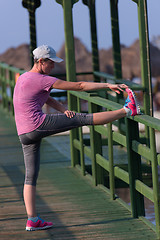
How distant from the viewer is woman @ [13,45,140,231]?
5500 mm

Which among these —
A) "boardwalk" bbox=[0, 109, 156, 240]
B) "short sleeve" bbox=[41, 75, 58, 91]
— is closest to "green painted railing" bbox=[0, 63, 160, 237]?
"boardwalk" bbox=[0, 109, 156, 240]

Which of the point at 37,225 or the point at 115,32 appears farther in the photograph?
the point at 115,32

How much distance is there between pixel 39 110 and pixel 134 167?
48.5 inches

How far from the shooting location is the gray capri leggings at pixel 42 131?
5641 millimetres

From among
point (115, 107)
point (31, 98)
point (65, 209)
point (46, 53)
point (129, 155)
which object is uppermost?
point (46, 53)

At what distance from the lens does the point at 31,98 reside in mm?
5562

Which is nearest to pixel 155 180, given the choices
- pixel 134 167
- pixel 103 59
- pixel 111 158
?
pixel 134 167

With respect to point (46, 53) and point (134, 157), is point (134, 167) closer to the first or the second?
point (134, 157)

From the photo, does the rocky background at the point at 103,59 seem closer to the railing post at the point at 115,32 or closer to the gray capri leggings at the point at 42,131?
the railing post at the point at 115,32

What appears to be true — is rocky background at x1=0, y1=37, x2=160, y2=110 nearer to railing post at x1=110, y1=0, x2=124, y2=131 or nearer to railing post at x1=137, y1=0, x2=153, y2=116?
railing post at x1=110, y1=0, x2=124, y2=131

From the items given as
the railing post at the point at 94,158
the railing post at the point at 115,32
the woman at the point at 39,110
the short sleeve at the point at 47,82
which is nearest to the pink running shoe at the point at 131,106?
the woman at the point at 39,110

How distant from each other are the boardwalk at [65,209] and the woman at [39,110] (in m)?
0.44

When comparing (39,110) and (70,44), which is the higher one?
(70,44)

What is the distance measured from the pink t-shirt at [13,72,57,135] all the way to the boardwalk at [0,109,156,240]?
3.37 feet
